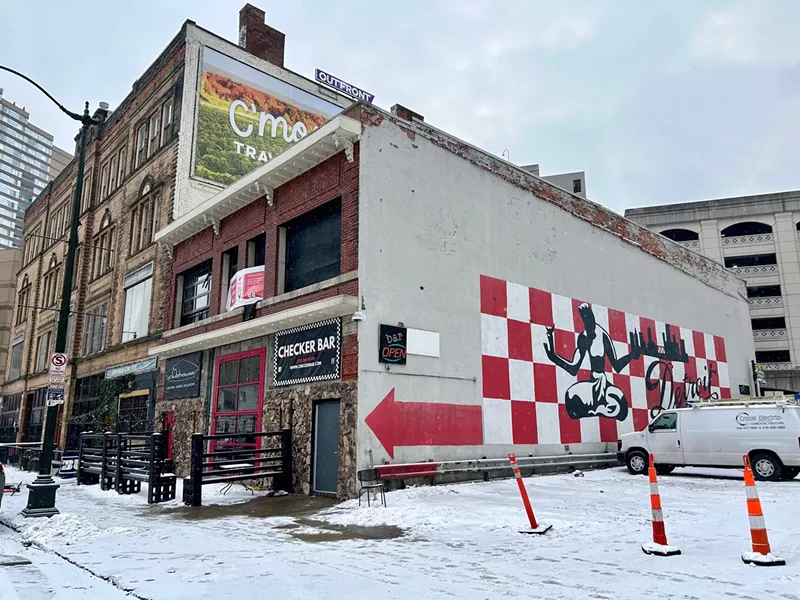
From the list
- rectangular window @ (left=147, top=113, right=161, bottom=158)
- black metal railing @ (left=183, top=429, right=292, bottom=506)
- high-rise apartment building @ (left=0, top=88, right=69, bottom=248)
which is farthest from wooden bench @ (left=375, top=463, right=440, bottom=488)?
high-rise apartment building @ (left=0, top=88, right=69, bottom=248)

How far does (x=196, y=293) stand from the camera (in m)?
21.3

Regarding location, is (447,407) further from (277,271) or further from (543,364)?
(277,271)

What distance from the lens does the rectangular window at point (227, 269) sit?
19.1 meters

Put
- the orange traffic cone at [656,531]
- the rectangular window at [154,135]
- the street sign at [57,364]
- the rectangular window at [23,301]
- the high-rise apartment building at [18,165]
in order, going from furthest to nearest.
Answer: the high-rise apartment building at [18,165]
the rectangular window at [23,301]
the rectangular window at [154,135]
the street sign at [57,364]
the orange traffic cone at [656,531]

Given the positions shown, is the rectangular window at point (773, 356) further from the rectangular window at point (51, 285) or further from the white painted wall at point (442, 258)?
the rectangular window at point (51, 285)

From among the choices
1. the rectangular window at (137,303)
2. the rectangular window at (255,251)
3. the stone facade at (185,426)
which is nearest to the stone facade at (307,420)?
the stone facade at (185,426)

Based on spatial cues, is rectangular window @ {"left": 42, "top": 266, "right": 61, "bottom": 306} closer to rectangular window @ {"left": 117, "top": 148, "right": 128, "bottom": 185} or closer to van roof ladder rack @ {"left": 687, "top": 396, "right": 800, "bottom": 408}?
rectangular window @ {"left": 117, "top": 148, "right": 128, "bottom": 185}

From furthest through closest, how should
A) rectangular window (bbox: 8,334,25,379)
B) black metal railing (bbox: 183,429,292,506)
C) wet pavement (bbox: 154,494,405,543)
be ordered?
rectangular window (bbox: 8,334,25,379) < black metal railing (bbox: 183,429,292,506) < wet pavement (bbox: 154,494,405,543)

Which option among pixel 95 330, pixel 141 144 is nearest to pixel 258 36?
pixel 141 144

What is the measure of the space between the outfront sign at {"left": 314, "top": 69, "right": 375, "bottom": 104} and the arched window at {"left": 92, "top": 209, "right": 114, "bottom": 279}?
1220 centimetres

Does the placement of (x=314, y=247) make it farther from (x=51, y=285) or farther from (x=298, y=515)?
(x=51, y=285)

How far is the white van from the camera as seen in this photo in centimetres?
1442

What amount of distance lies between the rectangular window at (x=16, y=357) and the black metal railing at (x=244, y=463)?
32602 millimetres

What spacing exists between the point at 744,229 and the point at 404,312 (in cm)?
5162
